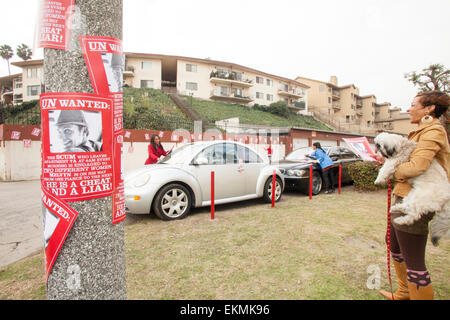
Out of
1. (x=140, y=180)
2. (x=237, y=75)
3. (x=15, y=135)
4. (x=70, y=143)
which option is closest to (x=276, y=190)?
(x=140, y=180)

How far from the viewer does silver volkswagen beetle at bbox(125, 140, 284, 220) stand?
14.2 ft

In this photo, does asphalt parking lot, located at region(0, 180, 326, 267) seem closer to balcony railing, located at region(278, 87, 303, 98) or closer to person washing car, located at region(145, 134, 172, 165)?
person washing car, located at region(145, 134, 172, 165)

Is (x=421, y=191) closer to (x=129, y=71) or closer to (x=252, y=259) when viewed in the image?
(x=252, y=259)

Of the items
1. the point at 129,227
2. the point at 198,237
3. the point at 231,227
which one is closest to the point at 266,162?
the point at 231,227

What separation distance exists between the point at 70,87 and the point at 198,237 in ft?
9.68

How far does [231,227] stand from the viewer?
4.15m

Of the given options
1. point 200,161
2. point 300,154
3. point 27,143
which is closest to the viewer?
point 200,161

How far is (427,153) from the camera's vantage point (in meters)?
1.79

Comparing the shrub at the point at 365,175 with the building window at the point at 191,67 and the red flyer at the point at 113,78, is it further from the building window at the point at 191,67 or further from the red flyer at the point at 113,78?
the building window at the point at 191,67

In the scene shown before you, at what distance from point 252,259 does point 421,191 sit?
195 centimetres

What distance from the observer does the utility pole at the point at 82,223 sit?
128 cm

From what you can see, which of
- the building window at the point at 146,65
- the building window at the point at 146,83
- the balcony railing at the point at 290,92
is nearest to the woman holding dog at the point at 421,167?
the building window at the point at 146,83

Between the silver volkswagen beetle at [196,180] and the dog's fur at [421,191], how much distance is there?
333 cm
